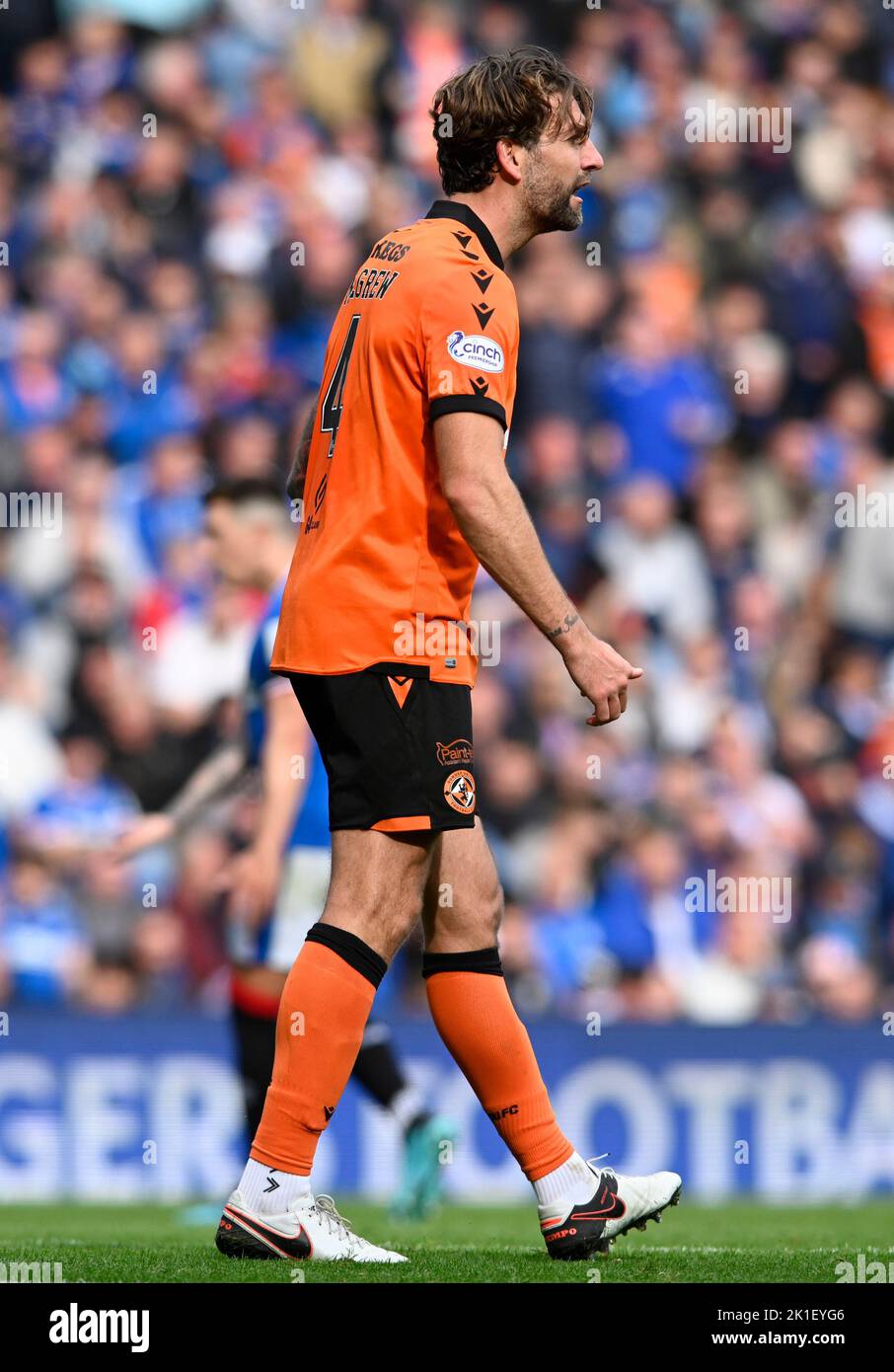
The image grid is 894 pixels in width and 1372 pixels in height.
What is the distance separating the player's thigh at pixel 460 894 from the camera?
4.39 metres

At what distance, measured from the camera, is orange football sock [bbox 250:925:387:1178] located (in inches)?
165

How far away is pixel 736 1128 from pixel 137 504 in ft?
15.2

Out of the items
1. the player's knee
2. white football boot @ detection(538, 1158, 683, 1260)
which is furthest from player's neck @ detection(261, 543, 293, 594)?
white football boot @ detection(538, 1158, 683, 1260)

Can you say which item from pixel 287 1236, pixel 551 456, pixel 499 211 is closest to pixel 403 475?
pixel 499 211

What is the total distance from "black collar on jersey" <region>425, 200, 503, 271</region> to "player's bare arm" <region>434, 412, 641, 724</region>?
0.48 metres

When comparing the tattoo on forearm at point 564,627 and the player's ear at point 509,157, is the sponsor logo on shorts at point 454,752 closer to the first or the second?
the tattoo on forearm at point 564,627

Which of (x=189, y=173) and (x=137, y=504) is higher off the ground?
(x=189, y=173)

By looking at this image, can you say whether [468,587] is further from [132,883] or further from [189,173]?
[189,173]

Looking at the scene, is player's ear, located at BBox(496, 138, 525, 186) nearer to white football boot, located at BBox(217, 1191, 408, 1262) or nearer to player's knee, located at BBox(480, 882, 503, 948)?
player's knee, located at BBox(480, 882, 503, 948)

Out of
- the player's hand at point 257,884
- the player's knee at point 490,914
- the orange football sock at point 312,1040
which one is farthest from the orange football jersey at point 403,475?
the player's hand at point 257,884

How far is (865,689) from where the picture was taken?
11.1 metres

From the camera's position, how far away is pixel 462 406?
4.19 m

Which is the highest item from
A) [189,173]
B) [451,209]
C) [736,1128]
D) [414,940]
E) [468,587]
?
[189,173]
